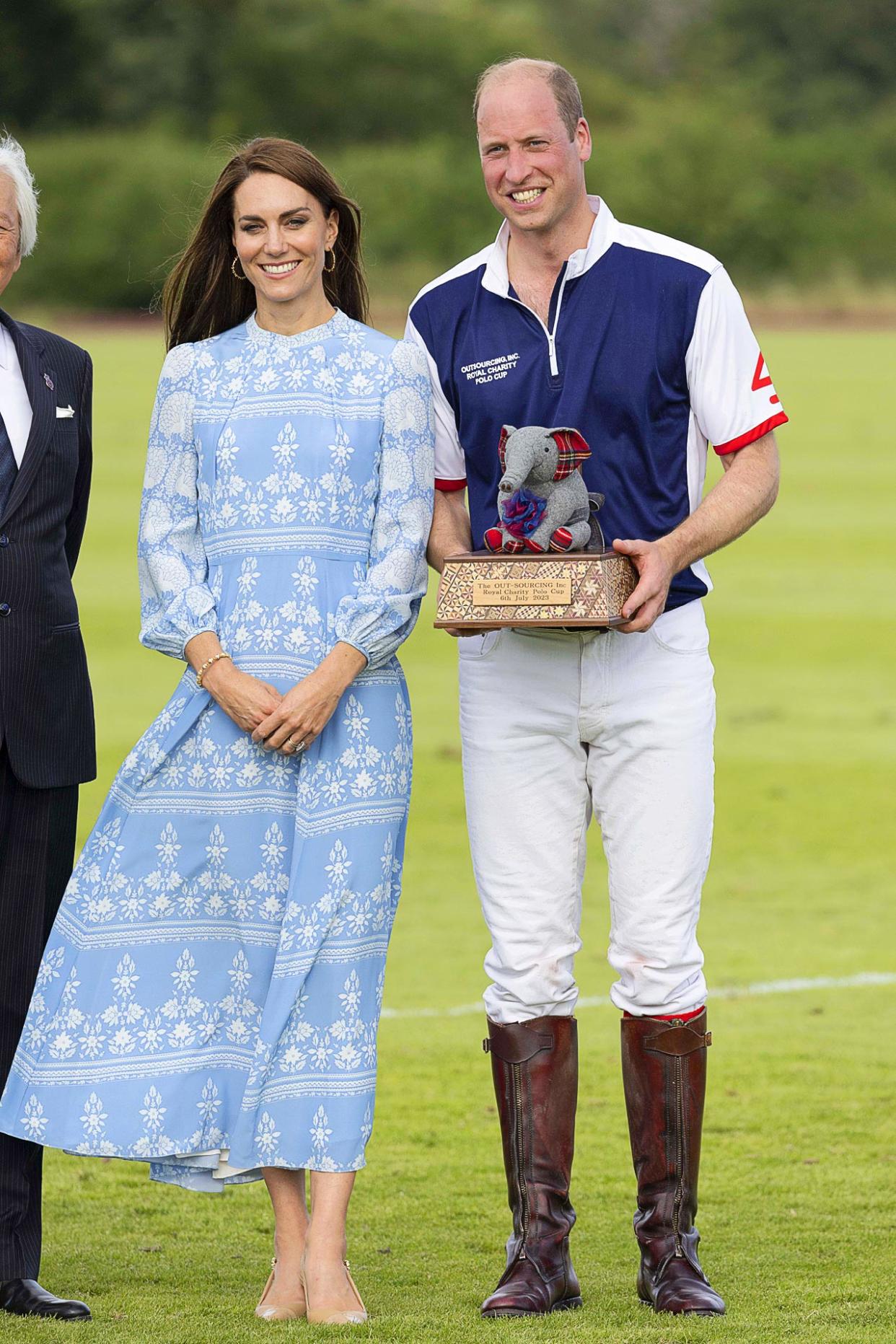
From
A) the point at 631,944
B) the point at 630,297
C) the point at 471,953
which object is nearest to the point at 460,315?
Answer: the point at 630,297

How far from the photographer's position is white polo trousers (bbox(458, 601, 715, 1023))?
3.90 metres

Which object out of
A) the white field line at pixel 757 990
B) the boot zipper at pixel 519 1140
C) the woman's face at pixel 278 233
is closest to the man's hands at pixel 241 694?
the woman's face at pixel 278 233

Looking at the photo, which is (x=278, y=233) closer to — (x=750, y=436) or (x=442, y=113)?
(x=750, y=436)

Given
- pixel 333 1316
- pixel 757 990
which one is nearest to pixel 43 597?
pixel 333 1316

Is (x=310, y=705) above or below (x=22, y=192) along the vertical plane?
below

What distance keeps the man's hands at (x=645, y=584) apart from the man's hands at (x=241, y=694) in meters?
0.63

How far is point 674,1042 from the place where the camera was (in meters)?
3.95

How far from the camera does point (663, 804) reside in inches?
154

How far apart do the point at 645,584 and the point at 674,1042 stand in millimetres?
889

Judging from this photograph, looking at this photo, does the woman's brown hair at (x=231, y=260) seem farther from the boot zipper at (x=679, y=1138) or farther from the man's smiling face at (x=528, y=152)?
the boot zipper at (x=679, y=1138)

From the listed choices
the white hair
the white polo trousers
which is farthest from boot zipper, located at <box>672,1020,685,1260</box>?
the white hair

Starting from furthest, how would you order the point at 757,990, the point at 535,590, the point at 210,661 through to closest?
the point at 757,990 < the point at 210,661 < the point at 535,590

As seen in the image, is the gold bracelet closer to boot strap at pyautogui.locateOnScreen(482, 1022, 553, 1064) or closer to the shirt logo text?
the shirt logo text

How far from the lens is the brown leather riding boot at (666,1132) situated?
12.9ft
